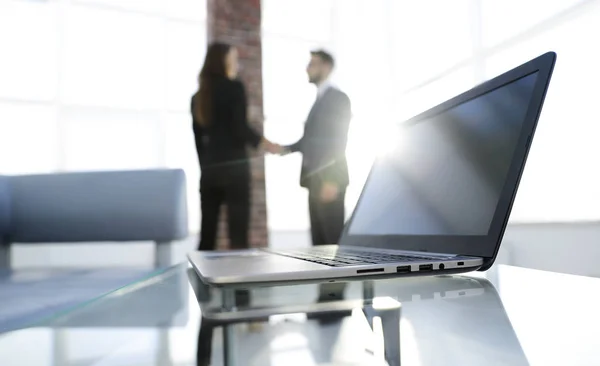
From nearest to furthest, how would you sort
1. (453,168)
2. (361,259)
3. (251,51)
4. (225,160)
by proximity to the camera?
(361,259)
(453,168)
(225,160)
(251,51)

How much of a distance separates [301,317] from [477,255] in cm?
27

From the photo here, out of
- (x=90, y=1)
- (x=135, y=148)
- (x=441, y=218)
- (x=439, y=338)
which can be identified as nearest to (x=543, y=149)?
(x=441, y=218)

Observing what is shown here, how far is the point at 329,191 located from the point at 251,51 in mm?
1691

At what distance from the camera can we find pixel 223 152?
232 centimetres

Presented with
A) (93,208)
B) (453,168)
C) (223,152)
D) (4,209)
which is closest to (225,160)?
(223,152)

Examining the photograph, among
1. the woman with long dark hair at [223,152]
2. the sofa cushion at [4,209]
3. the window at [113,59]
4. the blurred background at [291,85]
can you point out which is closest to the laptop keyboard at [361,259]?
the blurred background at [291,85]

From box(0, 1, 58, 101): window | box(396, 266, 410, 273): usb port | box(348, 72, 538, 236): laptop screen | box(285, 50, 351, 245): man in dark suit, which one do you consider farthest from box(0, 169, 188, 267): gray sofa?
box(0, 1, 58, 101): window

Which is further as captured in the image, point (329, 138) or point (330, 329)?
point (329, 138)

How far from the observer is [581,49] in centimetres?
196

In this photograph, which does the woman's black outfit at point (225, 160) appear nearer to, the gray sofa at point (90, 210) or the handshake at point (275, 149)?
the handshake at point (275, 149)

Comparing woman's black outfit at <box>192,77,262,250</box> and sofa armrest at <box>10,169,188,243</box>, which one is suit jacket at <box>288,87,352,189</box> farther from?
sofa armrest at <box>10,169,188,243</box>

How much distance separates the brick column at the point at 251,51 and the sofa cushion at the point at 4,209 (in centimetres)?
182

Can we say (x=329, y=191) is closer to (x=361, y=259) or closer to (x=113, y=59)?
(x=361, y=259)

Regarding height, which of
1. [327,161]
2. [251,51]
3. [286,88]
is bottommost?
[327,161]
